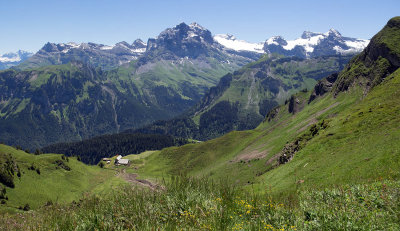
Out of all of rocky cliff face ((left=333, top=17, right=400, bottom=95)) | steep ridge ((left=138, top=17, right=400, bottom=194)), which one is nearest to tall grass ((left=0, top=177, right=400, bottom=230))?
steep ridge ((left=138, top=17, right=400, bottom=194))

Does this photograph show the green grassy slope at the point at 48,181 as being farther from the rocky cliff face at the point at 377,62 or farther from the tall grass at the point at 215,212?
the rocky cliff face at the point at 377,62

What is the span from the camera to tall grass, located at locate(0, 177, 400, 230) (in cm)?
1059

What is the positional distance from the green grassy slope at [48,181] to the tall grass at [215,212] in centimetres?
9560

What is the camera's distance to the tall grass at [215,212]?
34.7 ft

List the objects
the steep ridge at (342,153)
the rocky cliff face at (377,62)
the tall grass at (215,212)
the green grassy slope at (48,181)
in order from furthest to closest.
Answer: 1. the rocky cliff face at (377,62)
2. the green grassy slope at (48,181)
3. the steep ridge at (342,153)
4. the tall grass at (215,212)

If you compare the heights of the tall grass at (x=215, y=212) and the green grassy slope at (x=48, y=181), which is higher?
the tall grass at (x=215, y=212)

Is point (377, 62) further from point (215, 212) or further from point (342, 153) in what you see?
point (215, 212)

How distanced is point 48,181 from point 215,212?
133 metres

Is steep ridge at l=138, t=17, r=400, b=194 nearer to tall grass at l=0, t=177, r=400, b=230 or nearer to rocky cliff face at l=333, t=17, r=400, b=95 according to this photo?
rocky cliff face at l=333, t=17, r=400, b=95

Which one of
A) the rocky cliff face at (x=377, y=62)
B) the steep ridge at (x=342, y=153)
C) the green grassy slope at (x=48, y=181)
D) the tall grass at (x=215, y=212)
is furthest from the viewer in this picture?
the rocky cliff face at (x=377, y=62)

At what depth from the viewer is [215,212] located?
11391 mm

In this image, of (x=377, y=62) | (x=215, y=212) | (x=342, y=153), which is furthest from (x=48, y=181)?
(x=377, y=62)

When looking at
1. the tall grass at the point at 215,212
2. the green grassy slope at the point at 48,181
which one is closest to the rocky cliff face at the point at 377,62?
the tall grass at the point at 215,212

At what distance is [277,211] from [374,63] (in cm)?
14633
